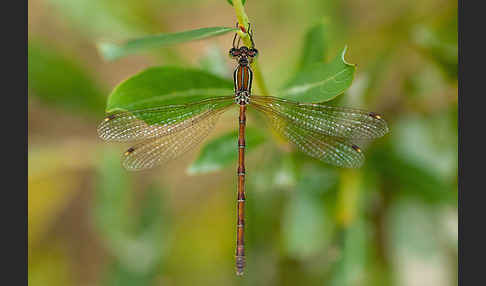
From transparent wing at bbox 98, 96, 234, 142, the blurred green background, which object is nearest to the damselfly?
transparent wing at bbox 98, 96, 234, 142

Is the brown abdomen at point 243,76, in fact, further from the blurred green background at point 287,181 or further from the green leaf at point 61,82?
the green leaf at point 61,82

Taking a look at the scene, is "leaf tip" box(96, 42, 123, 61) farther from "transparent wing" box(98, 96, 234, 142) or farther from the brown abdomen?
the brown abdomen

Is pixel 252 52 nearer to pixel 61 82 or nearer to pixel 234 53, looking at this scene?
pixel 234 53

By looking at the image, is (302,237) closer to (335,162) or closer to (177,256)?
(335,162)

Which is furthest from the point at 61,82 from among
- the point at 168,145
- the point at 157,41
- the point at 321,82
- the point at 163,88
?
the point at 321,82

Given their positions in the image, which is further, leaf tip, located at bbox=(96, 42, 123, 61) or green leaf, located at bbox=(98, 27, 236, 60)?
leaf tip, located at bbox=(96, 42, 123, 61)

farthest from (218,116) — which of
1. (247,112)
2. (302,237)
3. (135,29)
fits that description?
(135,29)
